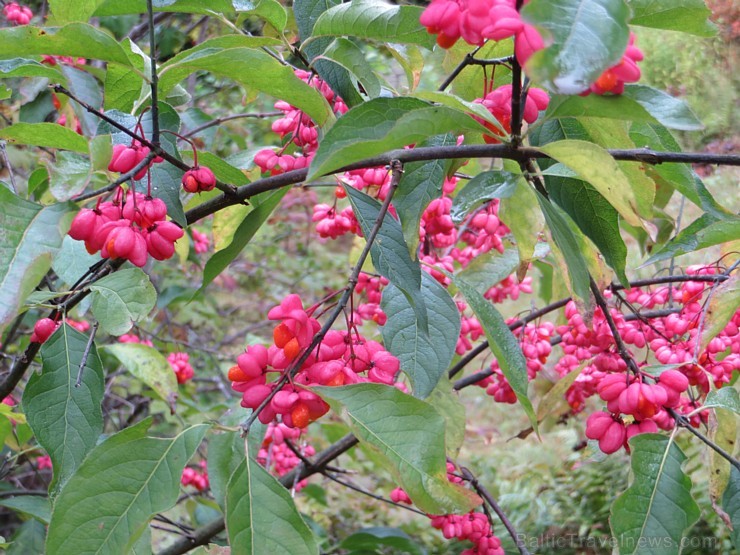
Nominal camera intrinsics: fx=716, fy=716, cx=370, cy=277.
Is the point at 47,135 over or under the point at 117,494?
over

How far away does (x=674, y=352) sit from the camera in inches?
69.7

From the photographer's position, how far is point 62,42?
0.99 meters

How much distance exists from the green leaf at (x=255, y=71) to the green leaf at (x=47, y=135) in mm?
169

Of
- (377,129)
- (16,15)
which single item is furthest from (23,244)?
(16,15)

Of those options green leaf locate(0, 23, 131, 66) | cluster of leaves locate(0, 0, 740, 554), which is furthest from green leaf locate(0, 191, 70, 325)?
green leaf locate(0, 23, 131, 66)

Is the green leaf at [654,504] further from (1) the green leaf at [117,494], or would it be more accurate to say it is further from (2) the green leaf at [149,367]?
(2) the green leaf at [149,367]

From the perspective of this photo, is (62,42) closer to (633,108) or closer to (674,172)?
(633,108)

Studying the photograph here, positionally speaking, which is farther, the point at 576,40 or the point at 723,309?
the point at 723,309

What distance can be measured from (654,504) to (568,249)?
1.57ft

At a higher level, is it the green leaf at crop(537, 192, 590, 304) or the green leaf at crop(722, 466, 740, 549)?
the green leaf at crop(537, 192, 590, 304)

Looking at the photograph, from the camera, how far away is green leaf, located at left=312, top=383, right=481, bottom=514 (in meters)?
0.93

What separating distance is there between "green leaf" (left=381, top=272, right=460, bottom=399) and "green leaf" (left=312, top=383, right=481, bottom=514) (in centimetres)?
28

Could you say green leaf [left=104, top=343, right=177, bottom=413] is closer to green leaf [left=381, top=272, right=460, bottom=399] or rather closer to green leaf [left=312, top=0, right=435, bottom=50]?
green leaf [left=381, top=272, right=460, bottom=399]

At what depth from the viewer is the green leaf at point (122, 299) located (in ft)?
4.15
